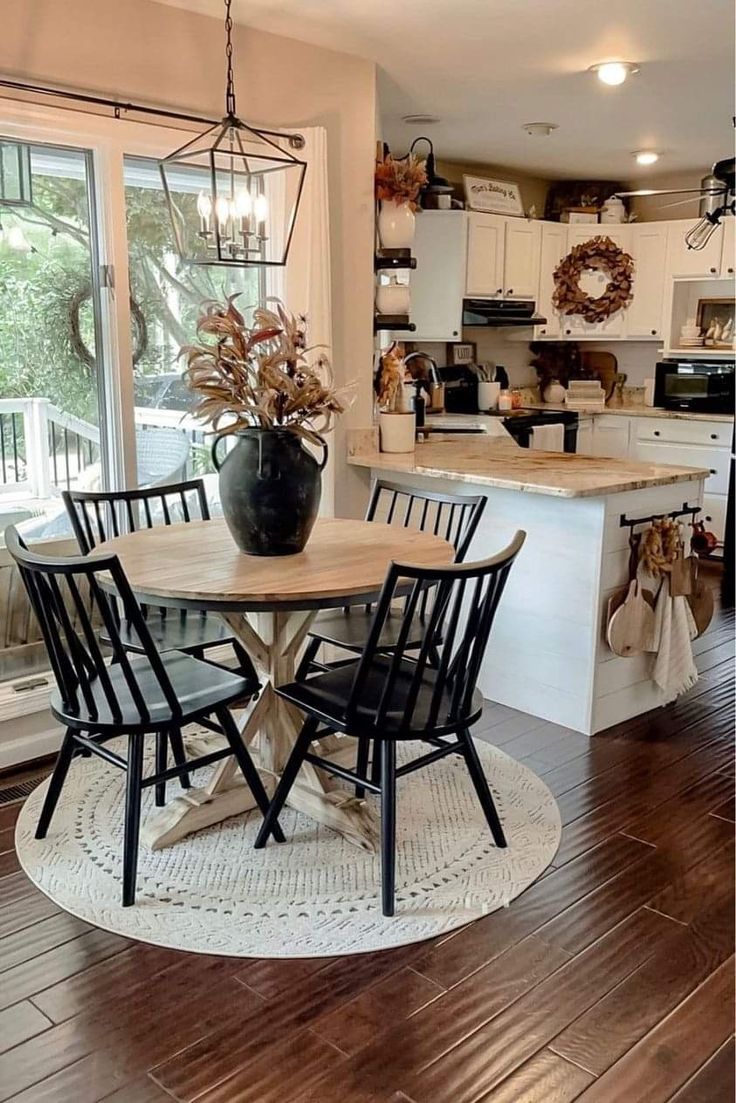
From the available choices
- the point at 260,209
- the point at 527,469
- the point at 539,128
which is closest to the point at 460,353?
the point at 539,128

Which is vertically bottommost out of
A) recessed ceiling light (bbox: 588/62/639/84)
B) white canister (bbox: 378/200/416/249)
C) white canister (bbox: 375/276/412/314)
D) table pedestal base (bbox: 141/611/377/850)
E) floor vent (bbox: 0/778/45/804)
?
floor vent (bbox: 0/778/45/804)

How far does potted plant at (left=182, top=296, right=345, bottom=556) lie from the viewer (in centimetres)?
257

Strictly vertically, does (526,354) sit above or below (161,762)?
above

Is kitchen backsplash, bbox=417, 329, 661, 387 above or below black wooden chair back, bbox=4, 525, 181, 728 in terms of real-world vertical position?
above

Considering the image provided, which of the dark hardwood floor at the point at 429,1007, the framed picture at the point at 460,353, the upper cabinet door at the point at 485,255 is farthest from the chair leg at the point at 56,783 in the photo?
the framed picture at the point at 460,353

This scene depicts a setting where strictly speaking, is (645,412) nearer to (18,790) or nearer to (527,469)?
(527,469)

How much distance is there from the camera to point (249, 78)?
3461 millimetres

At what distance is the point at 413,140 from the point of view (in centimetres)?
526

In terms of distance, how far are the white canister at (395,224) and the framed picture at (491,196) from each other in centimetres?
194

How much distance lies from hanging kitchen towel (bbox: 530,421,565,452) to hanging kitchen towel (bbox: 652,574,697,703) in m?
2.42

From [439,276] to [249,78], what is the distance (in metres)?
2.33

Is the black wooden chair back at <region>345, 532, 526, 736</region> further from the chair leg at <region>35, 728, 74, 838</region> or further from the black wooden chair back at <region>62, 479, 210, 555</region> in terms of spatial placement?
the black wooden chair back at <region>62, 479, 210, 555</region>

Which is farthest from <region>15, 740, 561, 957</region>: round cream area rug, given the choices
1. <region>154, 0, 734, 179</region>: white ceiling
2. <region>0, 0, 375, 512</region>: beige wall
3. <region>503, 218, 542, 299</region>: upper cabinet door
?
<region>503, 218, 542, 299</region>: upper cabinet door

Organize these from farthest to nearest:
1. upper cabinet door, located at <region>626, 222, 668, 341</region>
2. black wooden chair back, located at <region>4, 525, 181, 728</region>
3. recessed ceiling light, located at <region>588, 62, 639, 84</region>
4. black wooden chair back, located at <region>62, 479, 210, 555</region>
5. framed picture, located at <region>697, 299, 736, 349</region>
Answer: upper cabinet door, located at <region>626, 222, 668, 341</region> < framed picture, located at <region>697, 299, 736, 349</region> < recessed ceiling light, located at <region>588, 62, 639, 84</region> < black wooden chair back, located at <region>62, 479, 210, 555</region> < black wooden chair back, located at <region>4, 525, 181, 728</region>
